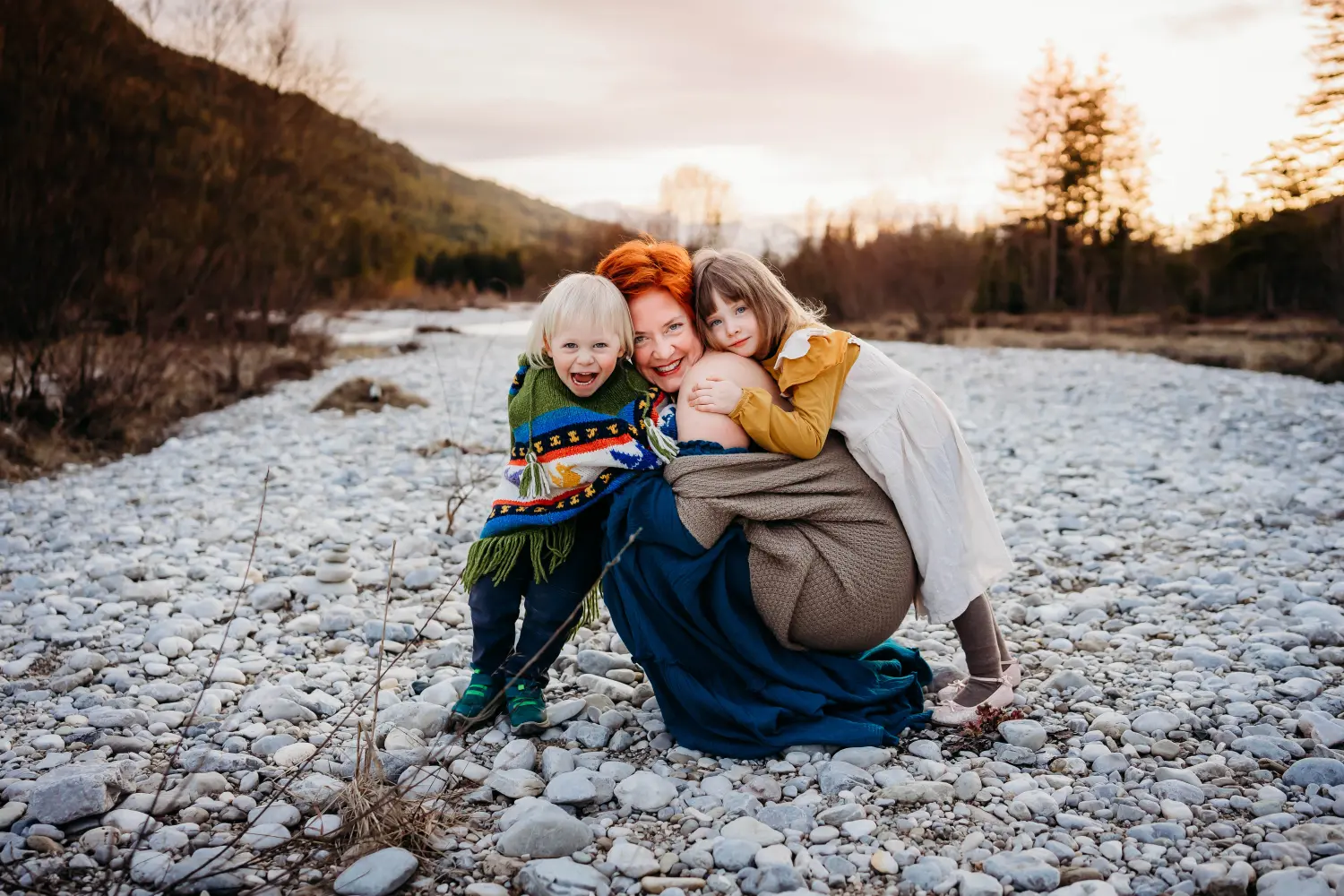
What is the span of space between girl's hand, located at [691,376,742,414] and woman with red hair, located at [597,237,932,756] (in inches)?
2.1

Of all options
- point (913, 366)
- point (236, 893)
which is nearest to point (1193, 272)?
point (913, 366)

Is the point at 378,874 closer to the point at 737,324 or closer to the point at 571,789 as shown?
the point at 571,789

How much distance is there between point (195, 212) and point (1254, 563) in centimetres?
1237

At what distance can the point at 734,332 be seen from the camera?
294cm

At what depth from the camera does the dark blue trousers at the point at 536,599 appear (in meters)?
2.99

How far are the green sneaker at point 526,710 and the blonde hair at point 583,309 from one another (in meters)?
1.10

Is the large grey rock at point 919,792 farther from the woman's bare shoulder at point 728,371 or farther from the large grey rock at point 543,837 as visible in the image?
the woman's bare shoulder at point 728,371

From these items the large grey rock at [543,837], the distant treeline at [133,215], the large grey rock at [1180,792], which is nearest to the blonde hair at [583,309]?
the large grey rock at [543,837]

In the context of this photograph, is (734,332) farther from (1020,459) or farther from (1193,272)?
(1193,272)

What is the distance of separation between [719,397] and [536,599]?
850mm

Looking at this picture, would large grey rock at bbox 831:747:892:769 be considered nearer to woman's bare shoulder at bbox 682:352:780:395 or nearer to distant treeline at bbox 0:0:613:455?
woman's bare shoulder at bbox 682:352:780:395

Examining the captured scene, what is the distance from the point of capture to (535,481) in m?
2.90

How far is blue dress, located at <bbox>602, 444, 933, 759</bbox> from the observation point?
9.20 feet

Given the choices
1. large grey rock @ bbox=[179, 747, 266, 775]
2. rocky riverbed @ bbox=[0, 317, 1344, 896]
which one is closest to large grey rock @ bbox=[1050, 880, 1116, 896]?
rocky riverbed @ bbox=[0, 317, 1344, 896]
